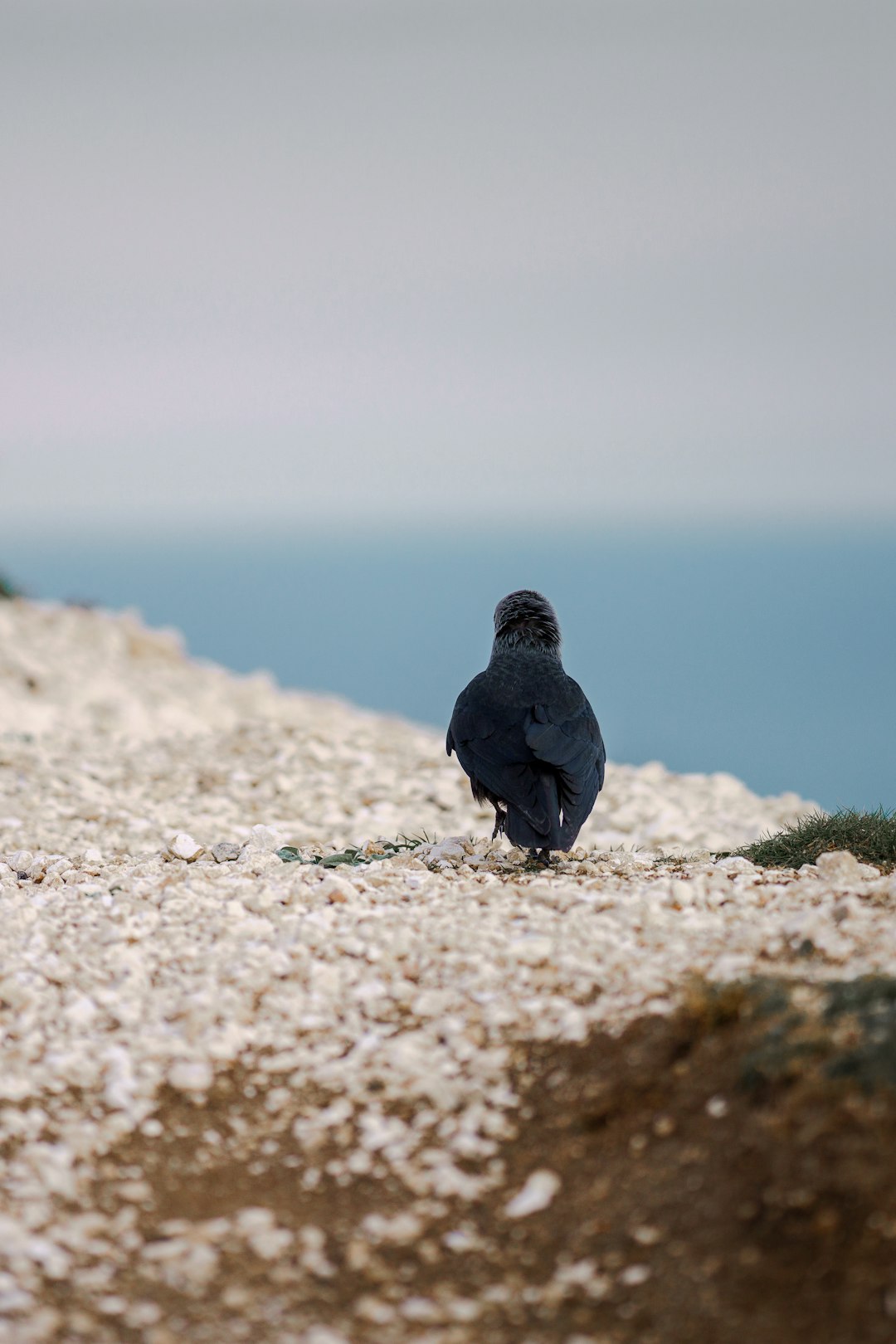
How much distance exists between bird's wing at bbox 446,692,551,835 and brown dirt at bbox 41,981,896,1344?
2424mm

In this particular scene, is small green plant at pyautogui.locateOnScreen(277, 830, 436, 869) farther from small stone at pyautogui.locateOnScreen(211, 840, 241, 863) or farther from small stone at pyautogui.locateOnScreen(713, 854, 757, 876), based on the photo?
small stone at pyautogui.locateOnScreen(713, 854, 757, 876)

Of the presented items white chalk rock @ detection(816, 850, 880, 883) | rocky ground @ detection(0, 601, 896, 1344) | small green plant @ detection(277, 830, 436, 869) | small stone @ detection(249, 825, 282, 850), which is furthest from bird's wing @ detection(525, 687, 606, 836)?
small stone @ detection(249, 825, 282, 850)

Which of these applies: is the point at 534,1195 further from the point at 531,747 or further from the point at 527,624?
the point at 527,624

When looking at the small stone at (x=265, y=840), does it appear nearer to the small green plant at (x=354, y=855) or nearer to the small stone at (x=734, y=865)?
the small green plant at (x=354, y=855)

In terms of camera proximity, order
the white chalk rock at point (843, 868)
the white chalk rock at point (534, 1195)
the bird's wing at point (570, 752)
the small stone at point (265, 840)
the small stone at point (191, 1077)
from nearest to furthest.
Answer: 1. the white chalk rock at point (534, 1195)
2. the small stone at point (191, 1077)
3. the white chalk rock at point (843, 868)
4. the bird's wing at point (570, 752)
5. the small stone at point (265, 840)

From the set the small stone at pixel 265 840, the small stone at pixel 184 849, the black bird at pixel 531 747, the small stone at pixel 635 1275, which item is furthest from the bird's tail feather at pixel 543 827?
the small stone at pixel 635 1275

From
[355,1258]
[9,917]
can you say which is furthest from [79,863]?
[355,1258]

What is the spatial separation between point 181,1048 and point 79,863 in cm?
295

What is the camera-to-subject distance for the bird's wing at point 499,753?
255 inches

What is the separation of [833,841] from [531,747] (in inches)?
75.6

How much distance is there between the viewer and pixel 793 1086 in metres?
3.60

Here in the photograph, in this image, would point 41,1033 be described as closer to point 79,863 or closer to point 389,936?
point 389,936

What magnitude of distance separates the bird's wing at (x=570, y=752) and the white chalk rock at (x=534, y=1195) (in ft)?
9.31

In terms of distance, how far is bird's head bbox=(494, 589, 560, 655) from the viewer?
781cm
